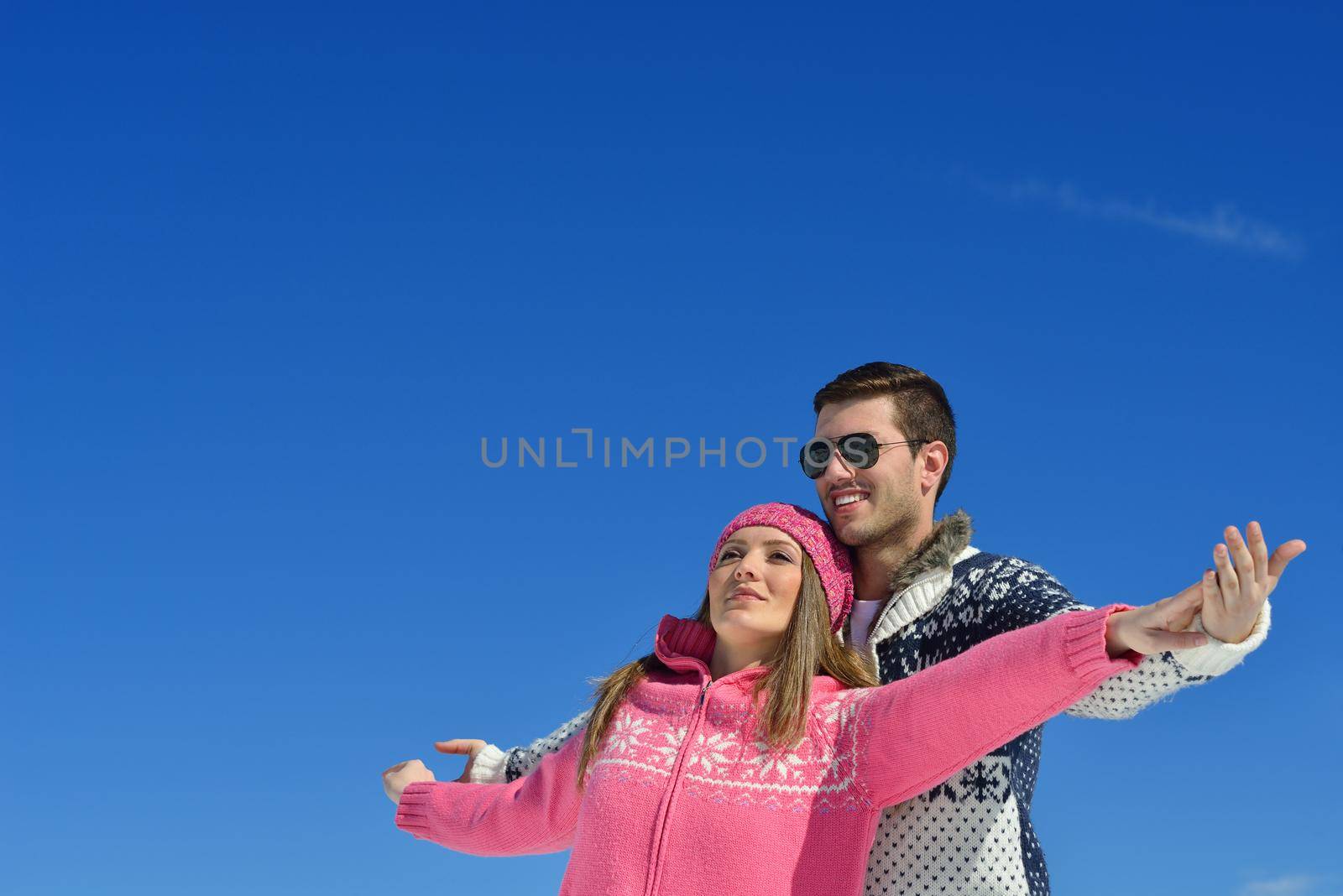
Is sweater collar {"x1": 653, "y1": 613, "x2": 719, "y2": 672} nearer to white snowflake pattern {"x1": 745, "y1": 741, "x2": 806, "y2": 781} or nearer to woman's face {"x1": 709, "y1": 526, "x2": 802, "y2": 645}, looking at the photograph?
woman's face {"x1": 709, "y1": 526, "x2": 802, "y2": 645}

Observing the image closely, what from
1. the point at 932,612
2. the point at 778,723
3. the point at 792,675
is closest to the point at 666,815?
the point at 778,723

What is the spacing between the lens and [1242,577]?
4.00 meters

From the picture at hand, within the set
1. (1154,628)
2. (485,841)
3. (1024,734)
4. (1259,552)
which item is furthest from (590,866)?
(1259,552)

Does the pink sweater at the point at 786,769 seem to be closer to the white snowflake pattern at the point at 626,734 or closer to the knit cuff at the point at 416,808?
the white snowflake pattern at the point at 626,734

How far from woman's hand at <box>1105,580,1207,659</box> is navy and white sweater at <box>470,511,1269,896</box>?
36 cm

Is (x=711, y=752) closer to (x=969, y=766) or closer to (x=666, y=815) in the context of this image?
(x=666, y=815)

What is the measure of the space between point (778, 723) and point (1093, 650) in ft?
4.65

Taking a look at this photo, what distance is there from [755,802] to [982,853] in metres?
1.03

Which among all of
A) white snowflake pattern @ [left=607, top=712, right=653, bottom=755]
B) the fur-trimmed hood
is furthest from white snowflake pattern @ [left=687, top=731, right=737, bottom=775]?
the fur-trimmed hood

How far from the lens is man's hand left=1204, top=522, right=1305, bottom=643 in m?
3.96

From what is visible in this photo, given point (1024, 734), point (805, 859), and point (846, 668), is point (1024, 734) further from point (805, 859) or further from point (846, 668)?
point (805, 859)

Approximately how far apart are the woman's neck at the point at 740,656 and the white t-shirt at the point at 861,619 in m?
0.53

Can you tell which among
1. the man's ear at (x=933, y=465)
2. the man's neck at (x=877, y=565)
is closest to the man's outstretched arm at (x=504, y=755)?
the man's neck at (x=877, y=565)

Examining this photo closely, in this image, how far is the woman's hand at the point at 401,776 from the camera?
6965mm
